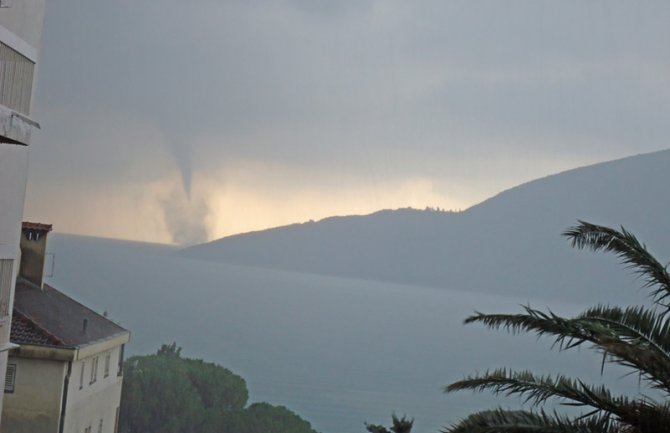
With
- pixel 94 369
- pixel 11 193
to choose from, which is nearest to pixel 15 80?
pixel 11 193

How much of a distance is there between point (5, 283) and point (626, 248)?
6.83 meters

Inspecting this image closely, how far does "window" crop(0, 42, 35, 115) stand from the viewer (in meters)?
10.3

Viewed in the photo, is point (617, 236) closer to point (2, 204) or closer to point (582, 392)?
point (582, 392)

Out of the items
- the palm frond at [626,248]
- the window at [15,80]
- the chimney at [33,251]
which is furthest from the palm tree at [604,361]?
the chimney at [33,251]

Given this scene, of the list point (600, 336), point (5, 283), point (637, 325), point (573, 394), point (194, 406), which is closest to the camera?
point (600, 336)

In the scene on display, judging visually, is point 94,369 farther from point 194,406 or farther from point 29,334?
point 194,406

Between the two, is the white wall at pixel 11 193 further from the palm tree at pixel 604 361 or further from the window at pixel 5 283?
the palm tree at pixel 604 361

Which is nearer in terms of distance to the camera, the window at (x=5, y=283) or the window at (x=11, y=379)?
the window at (x=5, y=283)

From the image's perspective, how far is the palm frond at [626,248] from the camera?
1027cm

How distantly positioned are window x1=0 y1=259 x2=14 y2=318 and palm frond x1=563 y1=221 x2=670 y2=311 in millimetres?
6236

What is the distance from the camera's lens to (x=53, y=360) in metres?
20.3

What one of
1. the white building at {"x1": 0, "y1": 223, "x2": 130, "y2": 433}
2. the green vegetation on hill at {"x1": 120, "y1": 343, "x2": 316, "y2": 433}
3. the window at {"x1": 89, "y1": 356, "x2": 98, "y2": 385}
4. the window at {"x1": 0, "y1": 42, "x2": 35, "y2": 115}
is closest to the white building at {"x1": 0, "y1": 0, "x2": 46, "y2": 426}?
the window at {"x1": 0, "y1": 42, "x2": 35, "y2": 115}

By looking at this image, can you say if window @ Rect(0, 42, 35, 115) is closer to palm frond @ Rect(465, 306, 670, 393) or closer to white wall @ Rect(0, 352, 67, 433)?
palm frond @ Rect(465, 306, 670, 393)

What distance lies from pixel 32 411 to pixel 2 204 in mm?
9740
